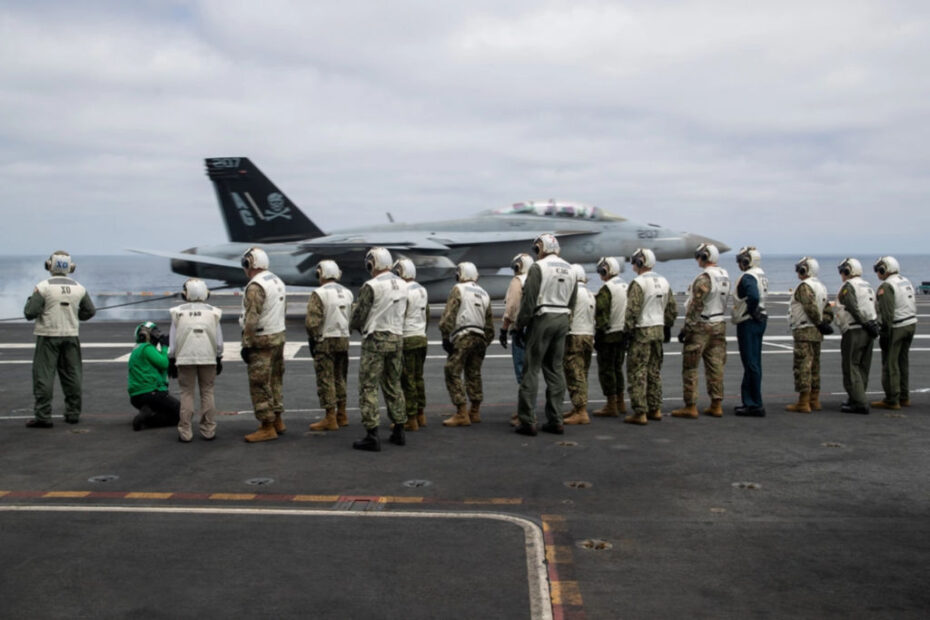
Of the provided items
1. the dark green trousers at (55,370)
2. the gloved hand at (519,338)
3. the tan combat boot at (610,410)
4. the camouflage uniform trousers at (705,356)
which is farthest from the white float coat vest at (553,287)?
the dark green trousers at (55,370)

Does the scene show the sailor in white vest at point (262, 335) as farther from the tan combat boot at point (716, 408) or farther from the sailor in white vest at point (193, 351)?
the tan combat boot at point (716, 408)

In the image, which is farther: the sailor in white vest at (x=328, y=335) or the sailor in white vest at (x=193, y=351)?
the sailor in white vest at (x=328, y=335)

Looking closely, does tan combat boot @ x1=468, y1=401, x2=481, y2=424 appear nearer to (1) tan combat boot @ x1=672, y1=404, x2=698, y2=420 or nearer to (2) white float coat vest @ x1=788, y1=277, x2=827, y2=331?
(1) tan combat boot @ x1=672, y1=404, x2=698, y2=420

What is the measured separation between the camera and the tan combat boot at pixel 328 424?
9.49 meters

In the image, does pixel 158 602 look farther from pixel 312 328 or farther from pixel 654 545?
pixel 312 328

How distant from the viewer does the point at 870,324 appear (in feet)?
33.8

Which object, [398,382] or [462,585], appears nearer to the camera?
[462,585]

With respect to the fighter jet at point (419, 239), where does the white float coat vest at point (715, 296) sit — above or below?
below

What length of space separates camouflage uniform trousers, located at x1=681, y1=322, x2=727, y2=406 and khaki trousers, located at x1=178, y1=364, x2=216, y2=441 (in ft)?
18.5

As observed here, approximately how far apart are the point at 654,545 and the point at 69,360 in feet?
25.5

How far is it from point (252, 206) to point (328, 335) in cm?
1797

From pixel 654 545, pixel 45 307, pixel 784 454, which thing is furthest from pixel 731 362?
pixel 45 307

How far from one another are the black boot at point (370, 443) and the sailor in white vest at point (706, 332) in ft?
13.1

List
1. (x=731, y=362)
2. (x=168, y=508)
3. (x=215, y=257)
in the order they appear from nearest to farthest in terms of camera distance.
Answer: (x=168, y=508)
(x=731, y=362)
(x=215, y=257)
